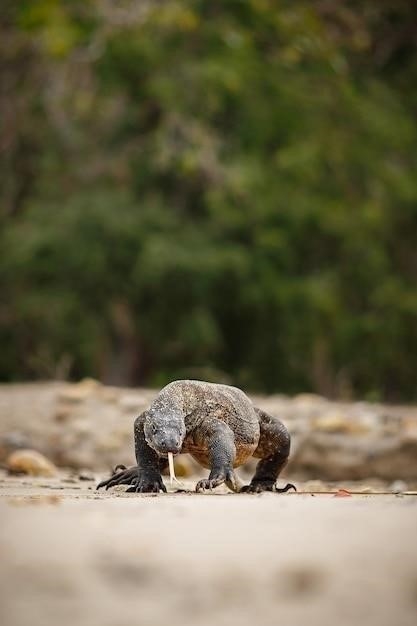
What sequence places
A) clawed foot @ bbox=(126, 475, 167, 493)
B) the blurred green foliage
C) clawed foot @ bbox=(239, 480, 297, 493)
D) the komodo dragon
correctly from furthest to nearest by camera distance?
1. the blurred green foliage
2. clawed foot @ bbox=(239, 480, 297, 493)
3. clawed foot @ bbox=(126, 475, 167, 493)
4. the komodo dragon

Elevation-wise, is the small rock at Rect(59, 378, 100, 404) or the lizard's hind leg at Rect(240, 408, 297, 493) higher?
the small rock at Rect(59, 378, 100, 404)

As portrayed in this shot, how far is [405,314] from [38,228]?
204 inches

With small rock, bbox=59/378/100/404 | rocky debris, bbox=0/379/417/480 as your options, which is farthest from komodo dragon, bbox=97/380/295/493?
small rock, bbox=59/378/100/404

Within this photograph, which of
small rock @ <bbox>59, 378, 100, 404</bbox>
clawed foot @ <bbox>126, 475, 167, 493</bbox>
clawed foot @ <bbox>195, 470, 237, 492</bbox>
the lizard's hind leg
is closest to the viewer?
clawed foot @ <bbox>195, 470, 237, 492</bbox>

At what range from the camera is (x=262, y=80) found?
16.8m

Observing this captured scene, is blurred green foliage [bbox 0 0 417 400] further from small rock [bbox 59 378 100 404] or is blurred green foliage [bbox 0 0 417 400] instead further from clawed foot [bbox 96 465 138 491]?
clawed foot [bbox 96 465 138 491]

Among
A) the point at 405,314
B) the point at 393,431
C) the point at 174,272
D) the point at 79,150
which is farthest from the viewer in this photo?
the point at 79,150

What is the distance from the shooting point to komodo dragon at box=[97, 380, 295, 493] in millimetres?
4441

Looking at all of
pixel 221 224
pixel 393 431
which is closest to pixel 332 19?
pixel 221 224

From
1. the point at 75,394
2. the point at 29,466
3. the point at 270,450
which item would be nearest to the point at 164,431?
the point at 270,450

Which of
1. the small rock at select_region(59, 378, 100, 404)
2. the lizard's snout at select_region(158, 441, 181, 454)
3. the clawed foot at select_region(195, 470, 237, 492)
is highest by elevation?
the small rock at select_region(59, 378, 100, 404)

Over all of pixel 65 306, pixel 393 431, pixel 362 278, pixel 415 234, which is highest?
pixel 415 234

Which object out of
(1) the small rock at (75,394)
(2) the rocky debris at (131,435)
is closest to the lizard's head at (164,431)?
(2) the rocky debris at (131,435)

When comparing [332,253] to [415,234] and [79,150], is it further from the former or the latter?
[79,150]
